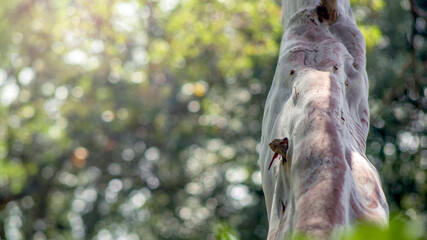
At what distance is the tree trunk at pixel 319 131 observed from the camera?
172 centimetres

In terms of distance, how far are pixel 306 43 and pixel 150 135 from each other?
8.73 metres

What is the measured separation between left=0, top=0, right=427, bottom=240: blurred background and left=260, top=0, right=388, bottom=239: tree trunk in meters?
3.66

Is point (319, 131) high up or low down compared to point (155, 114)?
up

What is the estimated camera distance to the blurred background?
24.2ft

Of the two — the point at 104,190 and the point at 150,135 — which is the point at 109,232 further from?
the point at 150,135

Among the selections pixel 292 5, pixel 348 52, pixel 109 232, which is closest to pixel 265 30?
pixel 292 5

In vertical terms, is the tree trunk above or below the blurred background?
above

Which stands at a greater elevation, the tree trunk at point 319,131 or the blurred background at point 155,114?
the tree trunk at point 319,131

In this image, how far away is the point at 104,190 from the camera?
12.6 meters

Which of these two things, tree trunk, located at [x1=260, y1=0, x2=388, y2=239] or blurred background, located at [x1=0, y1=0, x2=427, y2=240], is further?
blurred background, located at [x1=0, y1=0, x2=427, y2=240]

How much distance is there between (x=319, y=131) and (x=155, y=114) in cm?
856

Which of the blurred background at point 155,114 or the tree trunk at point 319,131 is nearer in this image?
the tree trunk at point 319,131

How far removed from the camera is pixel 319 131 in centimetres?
194

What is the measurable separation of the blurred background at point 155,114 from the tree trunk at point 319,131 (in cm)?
366
